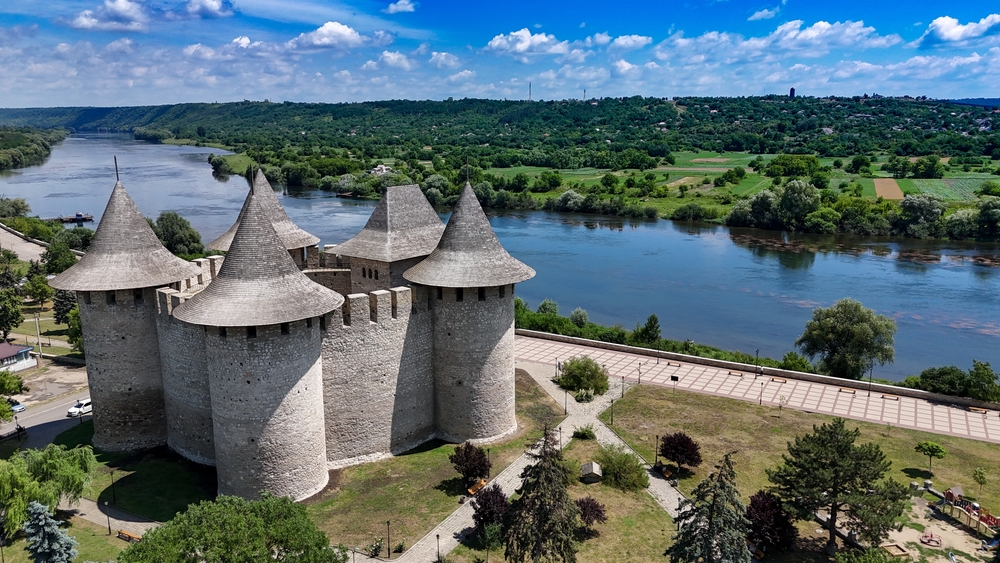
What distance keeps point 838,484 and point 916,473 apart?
6.42 metres

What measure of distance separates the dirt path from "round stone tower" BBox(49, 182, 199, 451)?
81.8m

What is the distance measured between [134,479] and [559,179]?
83.5m

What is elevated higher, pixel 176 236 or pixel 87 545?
pixel 176 236

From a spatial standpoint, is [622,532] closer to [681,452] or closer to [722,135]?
[681,452]

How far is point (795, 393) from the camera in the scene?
2766 cm

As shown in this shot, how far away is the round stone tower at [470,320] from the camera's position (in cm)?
2131

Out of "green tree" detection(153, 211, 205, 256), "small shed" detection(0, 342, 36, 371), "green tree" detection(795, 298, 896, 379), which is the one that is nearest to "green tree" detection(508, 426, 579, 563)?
"green tree" detection(795, 298, 896, 379)

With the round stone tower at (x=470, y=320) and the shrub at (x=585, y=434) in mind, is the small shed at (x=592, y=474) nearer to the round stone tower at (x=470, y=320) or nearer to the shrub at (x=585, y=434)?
the shrub at (x=585, y=434)

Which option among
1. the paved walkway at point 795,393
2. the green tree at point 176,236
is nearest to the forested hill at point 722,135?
the green tree at point 176,236

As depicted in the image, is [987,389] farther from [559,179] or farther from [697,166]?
[697,166]

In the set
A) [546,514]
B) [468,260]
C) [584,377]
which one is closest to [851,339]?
[584,377]

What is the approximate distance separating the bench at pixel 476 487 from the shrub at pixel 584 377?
8.60 meters

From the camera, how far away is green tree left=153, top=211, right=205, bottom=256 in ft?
190

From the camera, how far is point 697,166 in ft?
386
